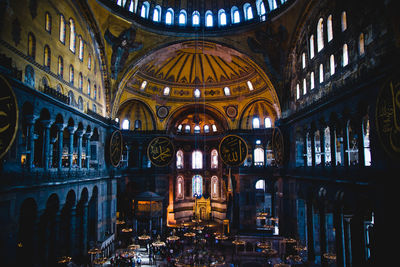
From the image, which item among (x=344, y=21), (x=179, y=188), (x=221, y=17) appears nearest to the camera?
(x=344, y=21)

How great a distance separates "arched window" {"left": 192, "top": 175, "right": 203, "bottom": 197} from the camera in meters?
34.0

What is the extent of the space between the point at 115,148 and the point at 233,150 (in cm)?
866

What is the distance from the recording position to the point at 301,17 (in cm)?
1834

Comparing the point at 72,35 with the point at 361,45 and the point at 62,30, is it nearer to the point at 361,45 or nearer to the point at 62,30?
the point at 62,30

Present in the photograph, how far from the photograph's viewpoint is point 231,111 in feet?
93.3

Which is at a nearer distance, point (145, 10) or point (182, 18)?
point (145, 10)

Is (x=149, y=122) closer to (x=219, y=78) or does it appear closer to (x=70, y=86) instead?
(x=219, y=78)

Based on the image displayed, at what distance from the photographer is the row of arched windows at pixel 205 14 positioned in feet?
69.9

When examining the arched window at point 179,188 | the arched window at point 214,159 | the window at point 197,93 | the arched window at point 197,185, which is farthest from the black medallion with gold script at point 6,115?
the arched window at point 197,185

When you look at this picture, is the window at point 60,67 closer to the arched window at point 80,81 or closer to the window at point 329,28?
the arched window at point 80,81

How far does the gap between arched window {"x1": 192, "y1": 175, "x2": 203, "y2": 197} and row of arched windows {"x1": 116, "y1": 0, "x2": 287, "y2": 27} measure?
17680 mm

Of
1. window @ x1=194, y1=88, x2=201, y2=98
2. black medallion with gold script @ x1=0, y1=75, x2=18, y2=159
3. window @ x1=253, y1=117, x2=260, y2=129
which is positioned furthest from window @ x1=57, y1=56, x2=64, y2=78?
window @ x1=253, y1=117, x2=260, y2=129

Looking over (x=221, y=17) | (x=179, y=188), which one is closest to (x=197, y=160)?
(x=179, y=188)

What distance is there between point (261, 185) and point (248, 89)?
39.6 ft
